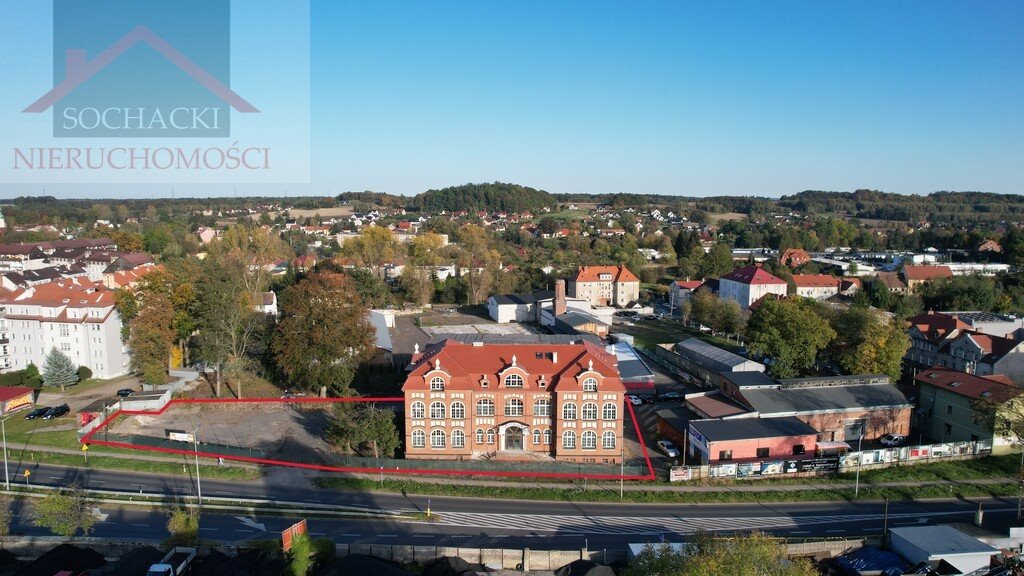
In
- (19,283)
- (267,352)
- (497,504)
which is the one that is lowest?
(497,504)

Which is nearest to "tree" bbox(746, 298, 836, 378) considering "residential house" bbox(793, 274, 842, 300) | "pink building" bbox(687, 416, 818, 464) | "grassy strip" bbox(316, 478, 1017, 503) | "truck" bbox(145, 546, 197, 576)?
"pink building" bbox(687, 416, 818, 464)

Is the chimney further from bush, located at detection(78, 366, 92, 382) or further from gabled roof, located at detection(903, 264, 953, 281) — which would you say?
gabled roof, located at detection(903, 264, 953, 281)

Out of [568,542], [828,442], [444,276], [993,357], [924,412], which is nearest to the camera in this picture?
[568,542]

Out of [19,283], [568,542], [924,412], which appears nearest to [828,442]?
[924,412]

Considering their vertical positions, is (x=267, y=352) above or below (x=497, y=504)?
above

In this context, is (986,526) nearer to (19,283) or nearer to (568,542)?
(568,542)

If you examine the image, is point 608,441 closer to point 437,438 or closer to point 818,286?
point 437,438
